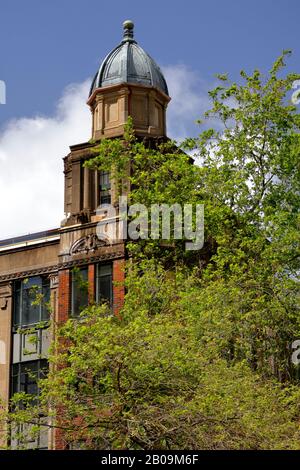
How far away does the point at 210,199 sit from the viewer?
34.1 meters

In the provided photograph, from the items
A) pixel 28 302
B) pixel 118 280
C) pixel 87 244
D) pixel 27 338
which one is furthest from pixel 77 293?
pixel 27 338

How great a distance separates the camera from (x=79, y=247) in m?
43.1

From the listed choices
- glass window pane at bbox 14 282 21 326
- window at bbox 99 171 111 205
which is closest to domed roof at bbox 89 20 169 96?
window at bbox 99 171 111 205

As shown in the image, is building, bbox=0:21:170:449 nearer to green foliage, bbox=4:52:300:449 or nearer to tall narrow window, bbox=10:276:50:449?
tall narrow window, bbox=10:276:50:449

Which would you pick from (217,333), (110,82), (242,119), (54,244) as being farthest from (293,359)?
(110,82)

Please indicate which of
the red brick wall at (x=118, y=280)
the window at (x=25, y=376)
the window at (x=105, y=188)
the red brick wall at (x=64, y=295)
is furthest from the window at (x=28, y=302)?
the window at (x=105, y=188)

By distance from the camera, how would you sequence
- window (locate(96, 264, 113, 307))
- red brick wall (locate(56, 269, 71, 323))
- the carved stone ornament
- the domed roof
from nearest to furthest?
window (locate(96, 264, 113, 307)) < red brick wall (locate(56, 269, 71, 323)) < the carved stone ornament < the domed roof

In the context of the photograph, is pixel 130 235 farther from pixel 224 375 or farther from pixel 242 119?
pixel 224 375

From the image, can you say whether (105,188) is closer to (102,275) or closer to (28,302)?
(102,275)

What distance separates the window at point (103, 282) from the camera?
1645 inches

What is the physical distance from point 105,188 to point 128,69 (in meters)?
5.61

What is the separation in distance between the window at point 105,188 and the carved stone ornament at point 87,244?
237 centimetres

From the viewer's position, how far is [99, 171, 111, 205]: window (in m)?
44.8
